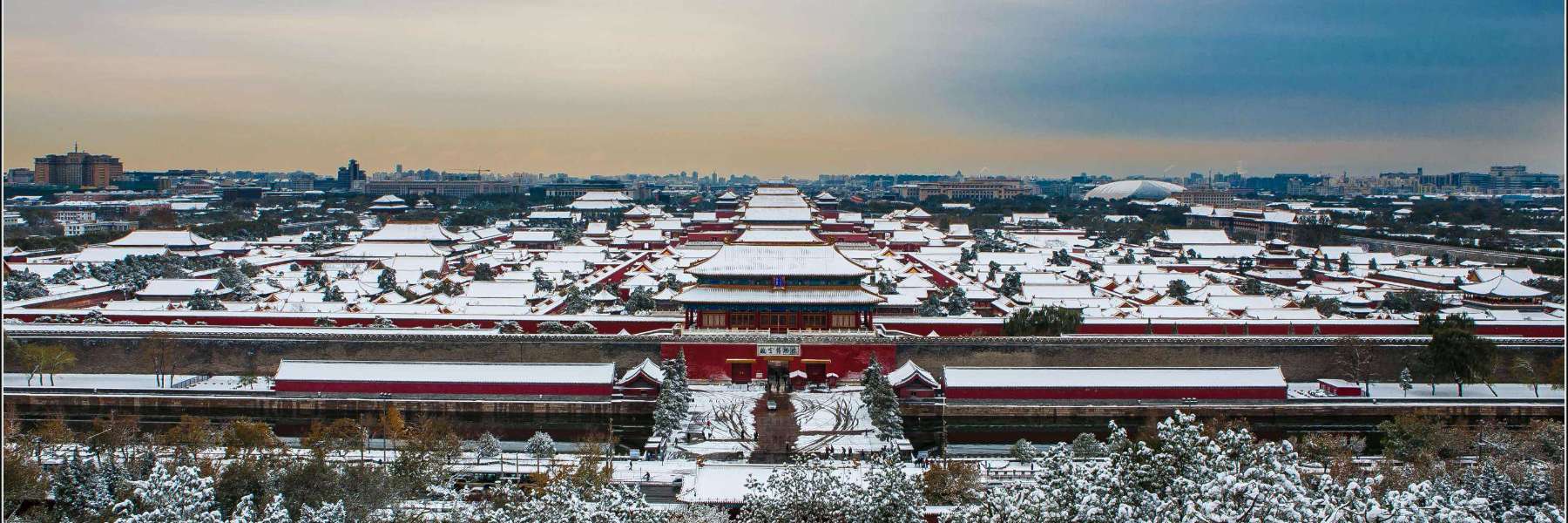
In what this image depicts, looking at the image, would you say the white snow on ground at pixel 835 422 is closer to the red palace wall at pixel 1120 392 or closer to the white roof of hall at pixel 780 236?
the red palace wall at pixel 1120 392

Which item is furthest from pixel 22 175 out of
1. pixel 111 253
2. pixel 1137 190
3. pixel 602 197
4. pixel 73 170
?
pixel 1137 190

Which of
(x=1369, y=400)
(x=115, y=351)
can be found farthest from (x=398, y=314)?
(x=1369, y=400)

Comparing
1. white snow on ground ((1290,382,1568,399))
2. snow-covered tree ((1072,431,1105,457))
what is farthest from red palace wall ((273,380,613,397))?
white snow on ground ((1290,382,1568,399))

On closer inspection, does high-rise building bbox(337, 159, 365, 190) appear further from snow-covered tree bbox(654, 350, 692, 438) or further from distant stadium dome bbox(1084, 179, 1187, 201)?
snow-covered tree bbox(654, 350, 692, 438)

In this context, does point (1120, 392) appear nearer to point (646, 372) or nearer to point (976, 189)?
point (646, 372)

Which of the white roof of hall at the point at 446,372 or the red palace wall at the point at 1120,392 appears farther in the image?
the white roof of hall at the point at 446,372

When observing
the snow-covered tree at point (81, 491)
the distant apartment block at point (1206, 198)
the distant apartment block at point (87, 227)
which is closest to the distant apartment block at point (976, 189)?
the distant apartment block at point (1206, 198)

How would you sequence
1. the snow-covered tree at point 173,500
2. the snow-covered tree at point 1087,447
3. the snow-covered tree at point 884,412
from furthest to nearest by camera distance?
the snow-covered tree at point 884,412 < the snow-covered tree at point 1087,447 < the snow-covered tree at point 173,500

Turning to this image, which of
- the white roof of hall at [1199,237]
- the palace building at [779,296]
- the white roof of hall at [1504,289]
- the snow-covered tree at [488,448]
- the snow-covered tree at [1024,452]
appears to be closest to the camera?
the snow-covered tree at [1024,452]
